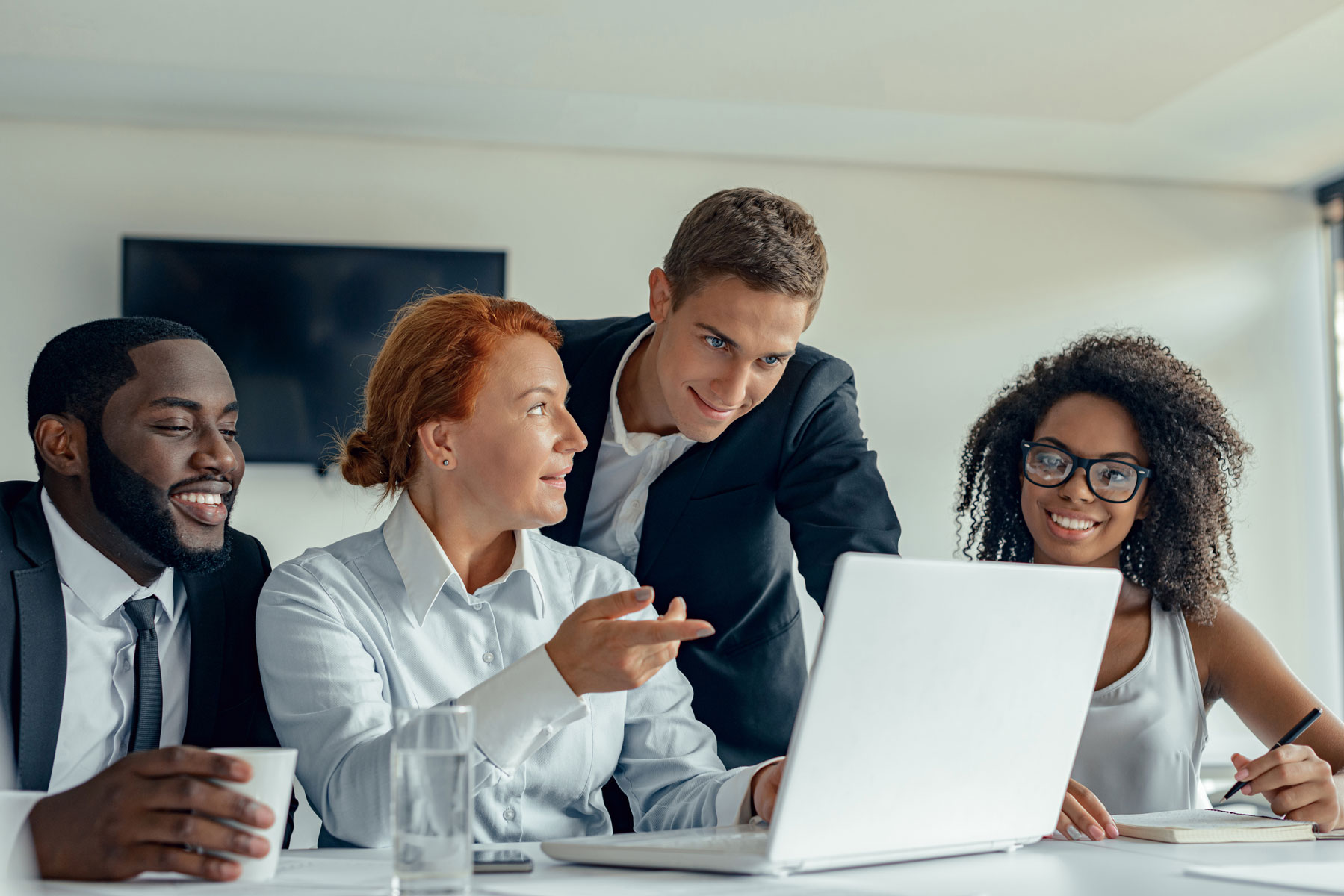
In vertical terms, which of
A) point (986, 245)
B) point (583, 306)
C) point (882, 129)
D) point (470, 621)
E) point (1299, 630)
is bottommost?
point (1299, 630)

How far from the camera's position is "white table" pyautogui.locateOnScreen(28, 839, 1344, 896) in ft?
3.16

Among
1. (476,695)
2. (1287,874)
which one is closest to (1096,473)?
(1287,874)

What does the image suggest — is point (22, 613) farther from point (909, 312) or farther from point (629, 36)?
point (909, 312)

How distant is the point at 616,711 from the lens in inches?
61.0

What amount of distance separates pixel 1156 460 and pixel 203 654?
150 cm

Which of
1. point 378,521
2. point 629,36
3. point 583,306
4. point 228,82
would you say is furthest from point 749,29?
point 378,521

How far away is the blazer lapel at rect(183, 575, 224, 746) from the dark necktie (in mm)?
37

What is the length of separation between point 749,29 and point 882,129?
984 mm

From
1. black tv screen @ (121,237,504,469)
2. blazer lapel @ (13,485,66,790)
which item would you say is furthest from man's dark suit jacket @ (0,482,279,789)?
black tv screen @ (121,237,504,469)

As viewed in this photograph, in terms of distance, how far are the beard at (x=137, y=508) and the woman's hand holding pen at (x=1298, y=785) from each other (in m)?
1.33

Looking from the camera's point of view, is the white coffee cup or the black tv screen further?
the black tv screen

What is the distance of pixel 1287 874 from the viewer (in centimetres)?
107

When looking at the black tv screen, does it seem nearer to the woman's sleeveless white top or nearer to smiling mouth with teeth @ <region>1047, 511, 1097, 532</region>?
smiling mouth with teeth @ <region>1047, 511, 1097, 532</region>

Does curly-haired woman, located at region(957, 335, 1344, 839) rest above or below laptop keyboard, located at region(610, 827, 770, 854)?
above
